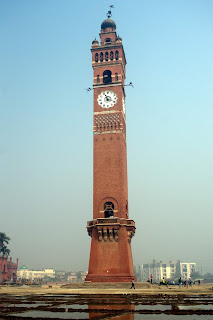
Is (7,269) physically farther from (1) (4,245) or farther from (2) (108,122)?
(2) (108,122)

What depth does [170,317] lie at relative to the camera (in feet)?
49.0

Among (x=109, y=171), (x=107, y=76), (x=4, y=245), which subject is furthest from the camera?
(x=4, y=245)

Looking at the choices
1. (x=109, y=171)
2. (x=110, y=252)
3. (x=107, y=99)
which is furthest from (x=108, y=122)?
(x=110, y=252)

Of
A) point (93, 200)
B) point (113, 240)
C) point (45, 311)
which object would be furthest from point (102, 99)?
point (45, 311)

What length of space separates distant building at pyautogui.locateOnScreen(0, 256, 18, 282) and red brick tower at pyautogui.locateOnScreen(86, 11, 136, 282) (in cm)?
5658

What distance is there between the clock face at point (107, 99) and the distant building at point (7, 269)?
62.6 metres

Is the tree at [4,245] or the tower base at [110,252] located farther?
the tree at [4,245]

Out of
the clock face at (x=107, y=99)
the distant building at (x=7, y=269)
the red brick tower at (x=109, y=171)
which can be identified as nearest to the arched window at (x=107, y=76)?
the red brick tower at (x=109, y=171)

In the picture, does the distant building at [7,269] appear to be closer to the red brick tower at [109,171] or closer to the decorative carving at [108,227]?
the red brick tower at [109,171]

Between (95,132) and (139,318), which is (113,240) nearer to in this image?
(95,132)

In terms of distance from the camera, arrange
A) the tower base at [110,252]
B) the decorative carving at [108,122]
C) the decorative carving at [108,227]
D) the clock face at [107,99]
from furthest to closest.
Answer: the clock face at [107,99], the decorative carving at [108,122], the decorative carving at [108,227], the tower base at [110,252]

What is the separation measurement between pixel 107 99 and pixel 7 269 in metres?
70.7

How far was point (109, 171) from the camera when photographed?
53688mm

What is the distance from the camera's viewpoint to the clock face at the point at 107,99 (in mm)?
57469
